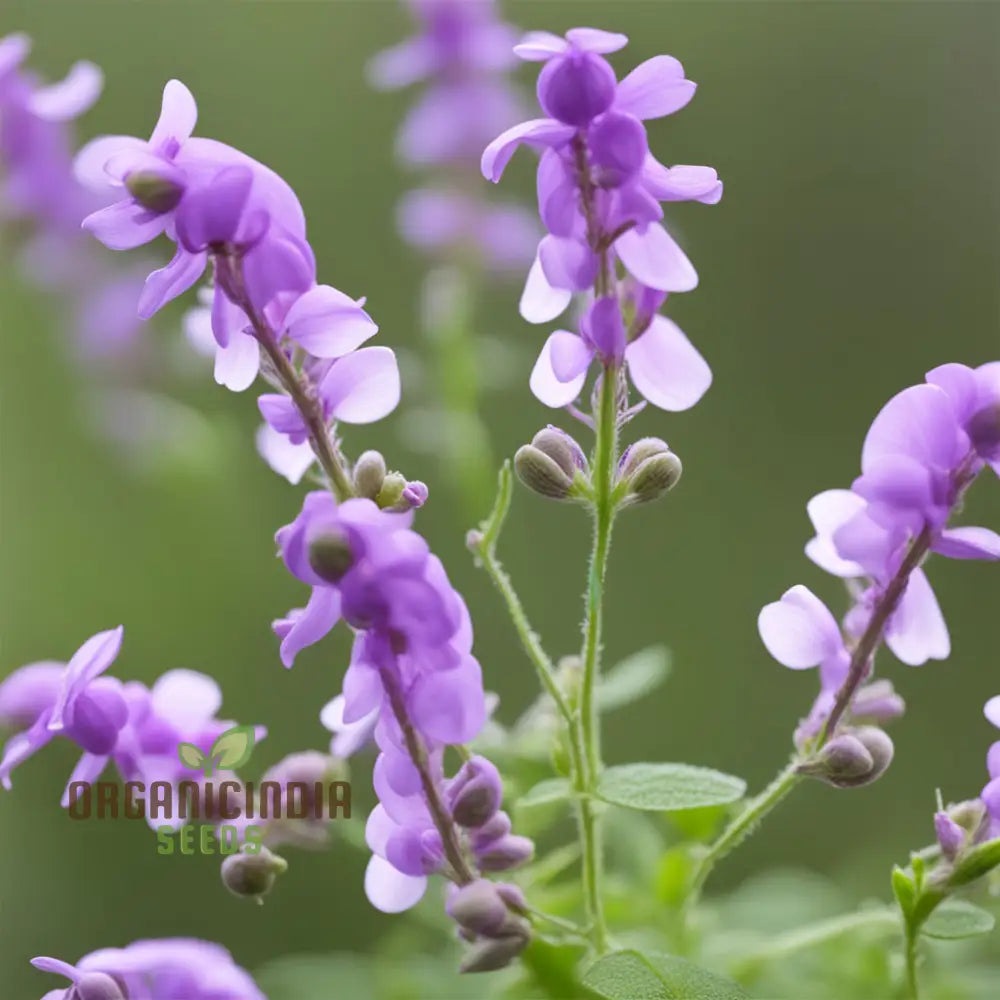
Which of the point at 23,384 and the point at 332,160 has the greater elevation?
the point at 332,160

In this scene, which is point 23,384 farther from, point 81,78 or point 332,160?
point 81,78

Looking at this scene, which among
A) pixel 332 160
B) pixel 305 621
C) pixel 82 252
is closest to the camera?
pixel 305 621

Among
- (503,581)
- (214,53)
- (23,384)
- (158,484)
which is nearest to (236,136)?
(214,53)

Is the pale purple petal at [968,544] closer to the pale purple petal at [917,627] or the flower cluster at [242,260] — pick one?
the pale purple petal at [917,627]

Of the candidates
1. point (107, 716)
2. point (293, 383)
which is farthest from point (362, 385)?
point (107, 716)

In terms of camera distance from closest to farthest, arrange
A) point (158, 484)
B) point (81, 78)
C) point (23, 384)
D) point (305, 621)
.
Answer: point (305, 621) → point (81, 78) → point (158, 484) → point (23, 384)

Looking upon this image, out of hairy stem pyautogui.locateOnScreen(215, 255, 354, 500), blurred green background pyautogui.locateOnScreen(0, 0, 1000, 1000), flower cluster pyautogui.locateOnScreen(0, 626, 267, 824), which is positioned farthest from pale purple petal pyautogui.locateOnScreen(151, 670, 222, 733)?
blurred green background pyautogui.locateOnScreen(0, 0, 1000, 1000)

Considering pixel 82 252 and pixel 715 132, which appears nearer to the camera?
pixel 82 252
